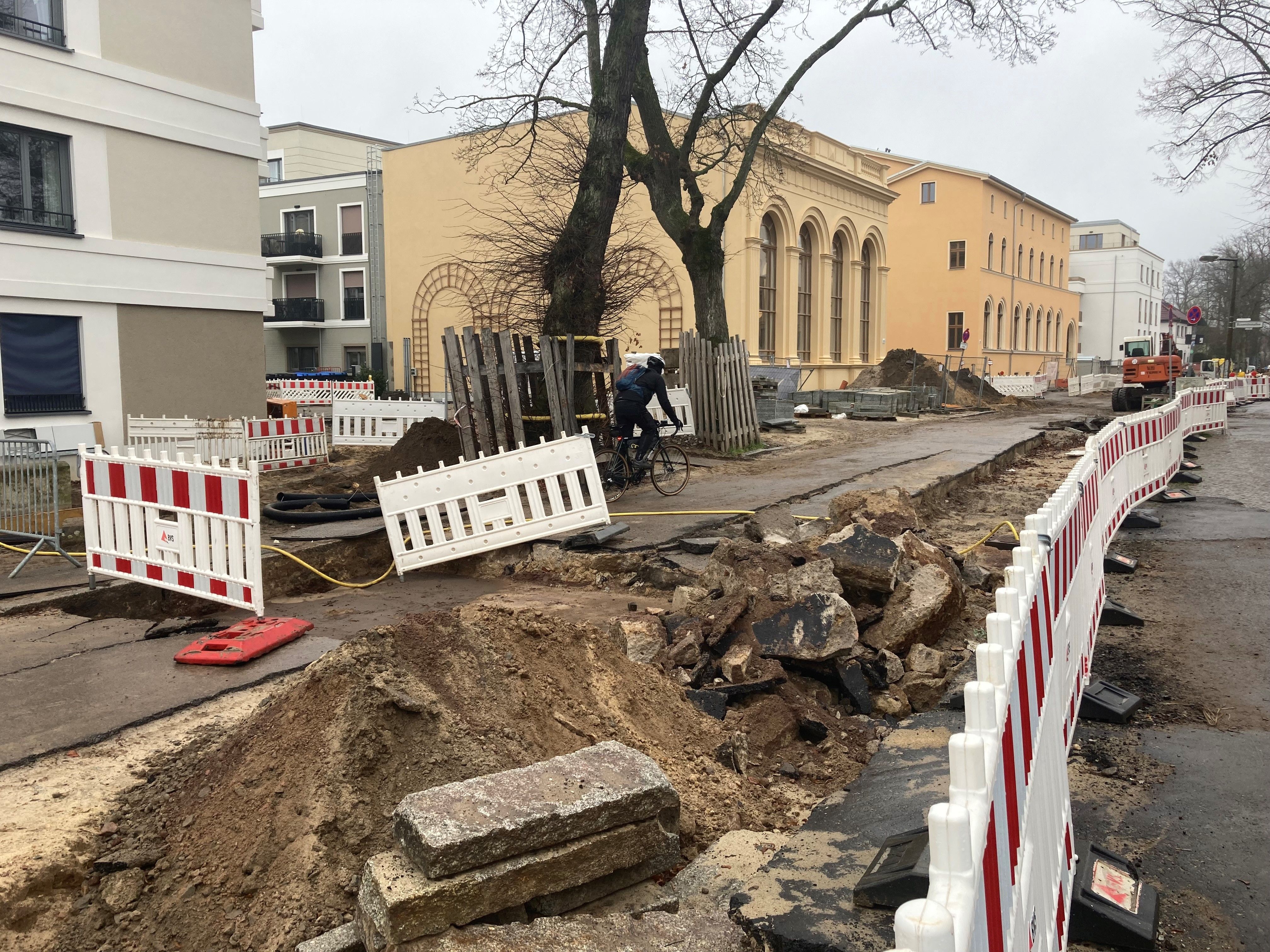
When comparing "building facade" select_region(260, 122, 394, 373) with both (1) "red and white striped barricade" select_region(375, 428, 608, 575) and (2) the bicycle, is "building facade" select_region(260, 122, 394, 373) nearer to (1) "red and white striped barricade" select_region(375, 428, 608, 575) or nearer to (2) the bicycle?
(2) the bicycle

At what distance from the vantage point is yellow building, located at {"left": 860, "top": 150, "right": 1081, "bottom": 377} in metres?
49.8

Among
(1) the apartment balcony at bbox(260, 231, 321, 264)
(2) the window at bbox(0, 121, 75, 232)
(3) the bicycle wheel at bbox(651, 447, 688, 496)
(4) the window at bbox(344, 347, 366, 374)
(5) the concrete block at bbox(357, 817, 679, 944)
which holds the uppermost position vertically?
(1) the apartment balcony at bbox(260, 231, 321, 264)

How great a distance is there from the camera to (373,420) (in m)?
20.2

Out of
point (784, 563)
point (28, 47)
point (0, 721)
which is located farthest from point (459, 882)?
point (28, 47)

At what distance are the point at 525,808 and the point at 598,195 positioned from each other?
38.9 feet

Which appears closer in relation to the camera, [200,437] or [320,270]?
[200,437]

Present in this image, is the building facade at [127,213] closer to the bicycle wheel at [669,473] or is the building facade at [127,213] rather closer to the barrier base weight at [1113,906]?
the bicycle wheel at [669,473]

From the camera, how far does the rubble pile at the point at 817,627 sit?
5508 millimetres

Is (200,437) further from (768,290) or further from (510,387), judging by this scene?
(768,290)

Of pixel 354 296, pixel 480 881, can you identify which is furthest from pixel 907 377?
pixel 480 881

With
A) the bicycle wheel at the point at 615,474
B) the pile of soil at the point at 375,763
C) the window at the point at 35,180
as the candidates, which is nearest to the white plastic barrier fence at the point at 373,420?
the window at the point at 35,180

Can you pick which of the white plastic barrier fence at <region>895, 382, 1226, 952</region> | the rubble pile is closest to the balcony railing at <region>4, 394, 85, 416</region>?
the rubble pile

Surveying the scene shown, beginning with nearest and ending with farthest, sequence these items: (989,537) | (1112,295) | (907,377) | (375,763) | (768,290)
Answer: (375,763) → (989,537) → (768,290) → (907,377) → (1112,295)

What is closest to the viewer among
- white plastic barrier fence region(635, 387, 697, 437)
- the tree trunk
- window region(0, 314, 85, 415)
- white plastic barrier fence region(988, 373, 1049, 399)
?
the tree trunk
